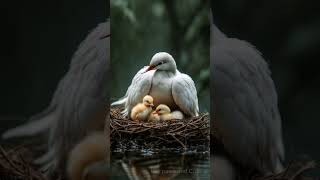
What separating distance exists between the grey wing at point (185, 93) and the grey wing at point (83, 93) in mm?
354

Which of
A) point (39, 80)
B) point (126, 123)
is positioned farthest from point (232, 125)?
point (39, 80)

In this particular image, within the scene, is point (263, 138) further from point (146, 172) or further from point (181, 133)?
point (146, 172)

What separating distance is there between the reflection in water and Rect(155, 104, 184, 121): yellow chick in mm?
186

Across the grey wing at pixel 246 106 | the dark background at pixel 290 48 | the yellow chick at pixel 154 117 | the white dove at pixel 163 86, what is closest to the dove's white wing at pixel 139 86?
the white dove at pixel 163 86

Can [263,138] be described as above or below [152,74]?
below

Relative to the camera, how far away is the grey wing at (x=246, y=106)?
239 cm

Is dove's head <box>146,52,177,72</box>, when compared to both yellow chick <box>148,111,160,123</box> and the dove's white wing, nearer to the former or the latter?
the dove's white wing

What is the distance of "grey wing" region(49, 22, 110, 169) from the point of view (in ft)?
7.84

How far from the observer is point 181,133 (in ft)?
8.04

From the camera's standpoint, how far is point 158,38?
95.3 inches

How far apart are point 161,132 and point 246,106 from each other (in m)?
0.45

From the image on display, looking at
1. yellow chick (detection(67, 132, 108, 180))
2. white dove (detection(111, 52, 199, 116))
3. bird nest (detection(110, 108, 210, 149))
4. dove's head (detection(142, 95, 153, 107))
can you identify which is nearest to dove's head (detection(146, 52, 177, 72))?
white dove (detection(111, 52, 199, 116))

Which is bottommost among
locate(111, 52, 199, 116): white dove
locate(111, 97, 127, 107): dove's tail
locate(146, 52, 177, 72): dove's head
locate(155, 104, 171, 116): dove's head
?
locate(155, 104, 171, 116): dove's head

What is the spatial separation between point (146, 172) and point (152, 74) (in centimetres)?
51
